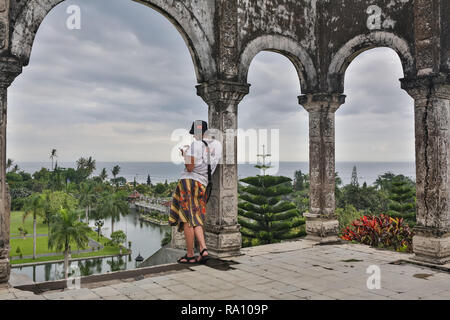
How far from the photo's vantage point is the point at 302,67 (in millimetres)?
7535

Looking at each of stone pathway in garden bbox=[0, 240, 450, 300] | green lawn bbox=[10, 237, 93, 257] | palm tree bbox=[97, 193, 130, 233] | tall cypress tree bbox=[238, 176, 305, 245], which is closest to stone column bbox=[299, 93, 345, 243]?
stone pathway in garden bbox=[0, 240, 450, 300]

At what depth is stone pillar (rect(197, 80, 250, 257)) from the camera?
616 centimetres

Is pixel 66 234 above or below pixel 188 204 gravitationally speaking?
below

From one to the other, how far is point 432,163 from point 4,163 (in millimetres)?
5712

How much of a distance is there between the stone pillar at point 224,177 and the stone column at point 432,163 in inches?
107

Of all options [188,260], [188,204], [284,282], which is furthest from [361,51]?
[188,260]

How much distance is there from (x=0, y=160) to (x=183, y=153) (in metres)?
2.24

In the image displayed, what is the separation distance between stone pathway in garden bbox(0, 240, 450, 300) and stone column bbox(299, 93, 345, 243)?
1322mm

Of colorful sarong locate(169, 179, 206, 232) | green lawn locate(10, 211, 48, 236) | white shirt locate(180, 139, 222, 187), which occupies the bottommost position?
green lawn locate(10, 211, 48, 236)

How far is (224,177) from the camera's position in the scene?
6.22 m

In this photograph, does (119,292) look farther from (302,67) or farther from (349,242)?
(302,67)

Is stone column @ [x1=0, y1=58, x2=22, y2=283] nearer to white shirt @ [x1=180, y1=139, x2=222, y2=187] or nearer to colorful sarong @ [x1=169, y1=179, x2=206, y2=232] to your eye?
colorful sarong @ [x1=169, y1=179, x2=206, y2=232]

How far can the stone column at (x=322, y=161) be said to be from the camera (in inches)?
295

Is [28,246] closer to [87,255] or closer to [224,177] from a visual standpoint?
[87,255]
